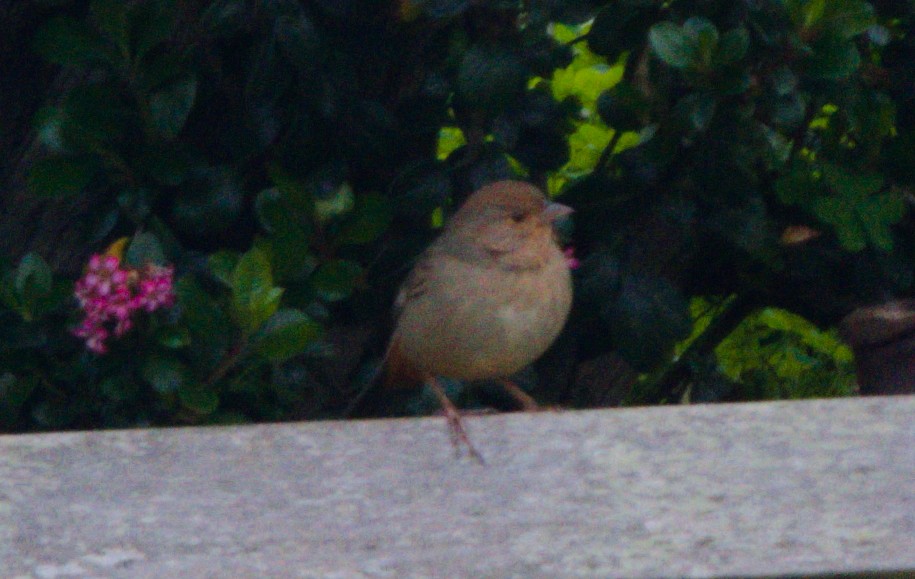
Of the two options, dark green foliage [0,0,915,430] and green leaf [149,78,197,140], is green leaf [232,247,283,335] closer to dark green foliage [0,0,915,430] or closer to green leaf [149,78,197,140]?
dark green foliage [0,0,915,430]

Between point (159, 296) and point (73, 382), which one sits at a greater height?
point (159, 296)

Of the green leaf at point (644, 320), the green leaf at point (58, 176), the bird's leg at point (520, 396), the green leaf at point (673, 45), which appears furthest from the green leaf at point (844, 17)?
the green leaf at point (58, 176)

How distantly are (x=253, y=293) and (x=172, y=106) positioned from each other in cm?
51

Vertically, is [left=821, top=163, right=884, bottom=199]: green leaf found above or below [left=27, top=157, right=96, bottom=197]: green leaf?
below

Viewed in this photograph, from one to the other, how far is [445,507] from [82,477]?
51 cm

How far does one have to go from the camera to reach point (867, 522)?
229 cm

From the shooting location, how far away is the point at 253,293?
121 inches

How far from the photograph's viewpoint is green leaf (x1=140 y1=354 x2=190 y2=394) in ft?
10.3

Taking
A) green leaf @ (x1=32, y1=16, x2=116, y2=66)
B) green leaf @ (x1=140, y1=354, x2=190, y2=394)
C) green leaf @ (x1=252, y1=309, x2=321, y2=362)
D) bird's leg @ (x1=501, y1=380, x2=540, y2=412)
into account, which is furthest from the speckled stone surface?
bird's leg @ (x1=501, y1=380, x2=540, y2=412)

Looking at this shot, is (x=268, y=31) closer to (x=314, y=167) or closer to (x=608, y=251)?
(x=314, y=167)

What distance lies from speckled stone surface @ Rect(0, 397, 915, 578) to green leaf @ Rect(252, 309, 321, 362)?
1.87 ft

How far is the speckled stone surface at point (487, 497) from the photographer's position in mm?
2180

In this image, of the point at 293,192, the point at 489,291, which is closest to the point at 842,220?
the point at 489,291

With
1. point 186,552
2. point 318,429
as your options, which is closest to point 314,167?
point 318,429
